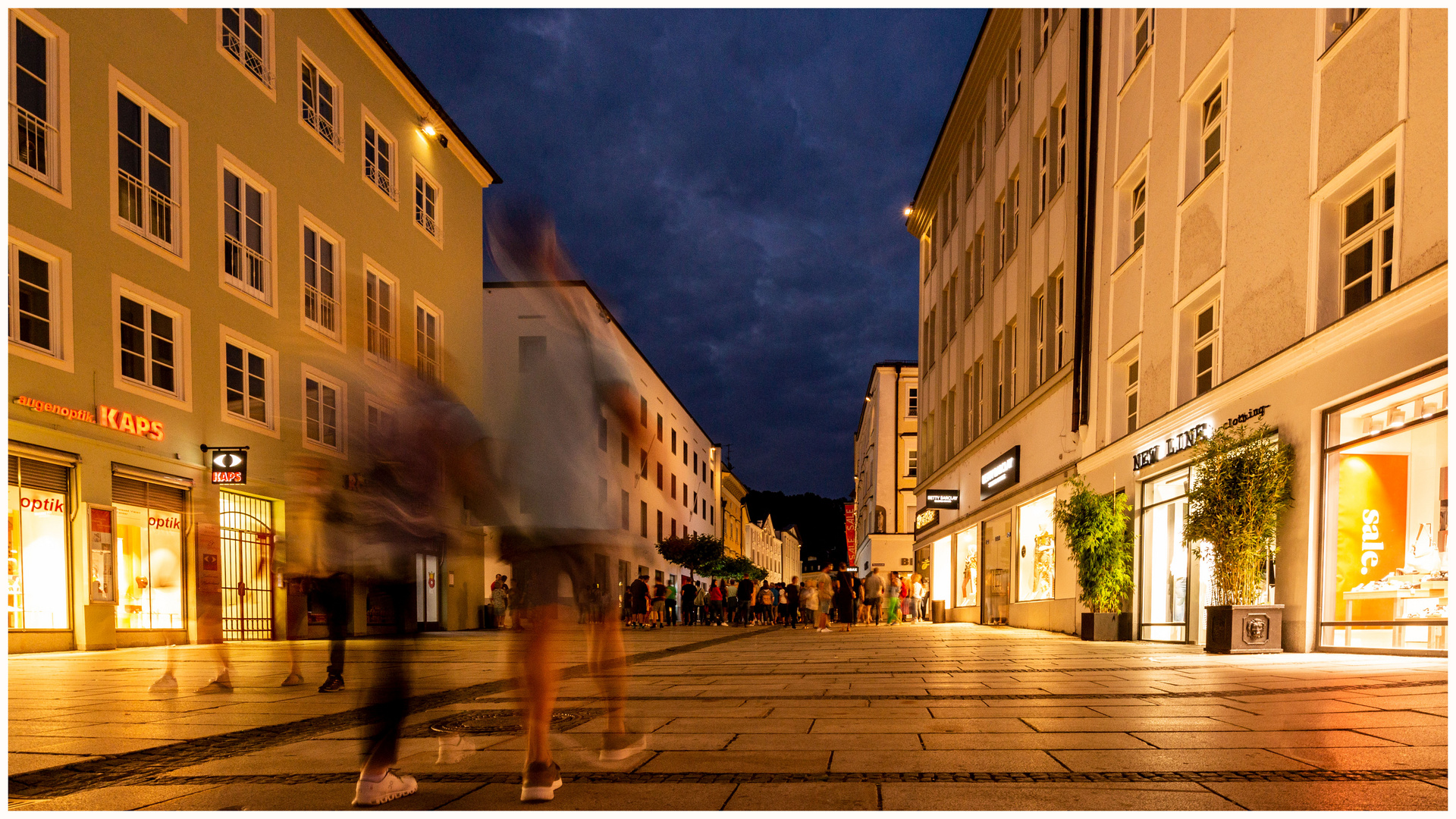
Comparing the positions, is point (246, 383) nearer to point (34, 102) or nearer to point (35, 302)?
point (35, 302)

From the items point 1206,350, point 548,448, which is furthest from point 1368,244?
point 548,448

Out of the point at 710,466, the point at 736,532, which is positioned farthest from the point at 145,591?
the point at 736,532

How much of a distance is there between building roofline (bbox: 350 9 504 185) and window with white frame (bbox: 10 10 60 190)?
26.9 ft

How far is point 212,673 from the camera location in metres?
9.69

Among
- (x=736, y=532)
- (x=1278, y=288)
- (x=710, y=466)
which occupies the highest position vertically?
(x=1278, y=288)

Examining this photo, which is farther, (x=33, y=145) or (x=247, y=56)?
(x=247, y=56)

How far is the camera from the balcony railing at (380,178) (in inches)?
922

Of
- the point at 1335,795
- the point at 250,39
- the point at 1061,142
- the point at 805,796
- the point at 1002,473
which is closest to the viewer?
the point at 1335,795

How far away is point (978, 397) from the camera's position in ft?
95.0

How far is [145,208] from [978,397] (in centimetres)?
2160

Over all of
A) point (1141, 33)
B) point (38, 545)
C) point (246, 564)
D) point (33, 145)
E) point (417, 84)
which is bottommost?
point (246, 564)

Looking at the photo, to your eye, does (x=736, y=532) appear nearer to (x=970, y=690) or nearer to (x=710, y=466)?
(x=710, y=466)

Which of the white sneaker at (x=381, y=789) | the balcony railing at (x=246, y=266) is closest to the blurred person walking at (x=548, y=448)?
the white sneaker at (x=381, y=789)

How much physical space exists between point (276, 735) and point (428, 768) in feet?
5.11
